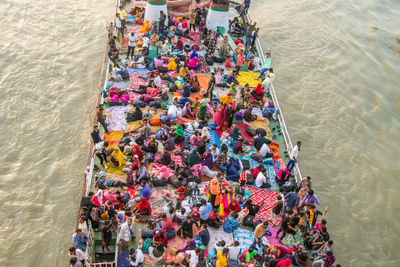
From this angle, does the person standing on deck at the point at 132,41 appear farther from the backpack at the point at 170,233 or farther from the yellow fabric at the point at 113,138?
the backpack at the point at 170,233

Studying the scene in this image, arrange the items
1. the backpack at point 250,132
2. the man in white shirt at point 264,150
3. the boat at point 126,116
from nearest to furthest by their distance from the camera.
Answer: the boat at point 126,116
the man in white shirt at point 264,150
the backpack at point 250,132

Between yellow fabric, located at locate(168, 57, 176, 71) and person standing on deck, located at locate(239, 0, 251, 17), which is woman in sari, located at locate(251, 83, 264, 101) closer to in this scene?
yellow fabric, located at locate(168, 57, 176, 71)

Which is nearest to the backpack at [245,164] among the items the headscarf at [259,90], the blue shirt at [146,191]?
the blue shirt at [146,191]

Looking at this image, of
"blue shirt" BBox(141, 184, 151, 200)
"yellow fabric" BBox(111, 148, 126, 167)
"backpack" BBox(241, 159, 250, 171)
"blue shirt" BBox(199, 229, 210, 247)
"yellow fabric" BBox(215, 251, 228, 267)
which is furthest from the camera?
"backpack" BBox(241, 159, 250, 171)

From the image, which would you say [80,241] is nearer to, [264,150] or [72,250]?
[72,250]

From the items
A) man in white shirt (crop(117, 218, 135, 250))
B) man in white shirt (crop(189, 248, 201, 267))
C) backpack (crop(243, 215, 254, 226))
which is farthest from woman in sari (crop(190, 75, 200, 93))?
man in white shirt (crop(189, 248, 201, 267))
